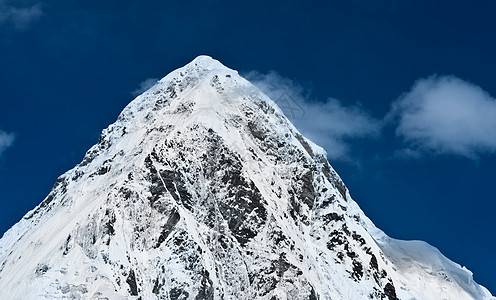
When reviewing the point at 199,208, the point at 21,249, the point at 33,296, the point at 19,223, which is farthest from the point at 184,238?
the point at 19,223

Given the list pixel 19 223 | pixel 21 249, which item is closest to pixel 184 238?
pixel 21 249

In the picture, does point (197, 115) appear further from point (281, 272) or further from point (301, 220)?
point (281, 272)

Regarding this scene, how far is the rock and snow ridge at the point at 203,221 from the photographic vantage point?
132500 millimetres

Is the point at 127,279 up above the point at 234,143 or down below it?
below

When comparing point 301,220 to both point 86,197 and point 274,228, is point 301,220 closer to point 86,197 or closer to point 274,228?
point 274,228

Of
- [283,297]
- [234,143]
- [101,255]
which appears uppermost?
[234,143]

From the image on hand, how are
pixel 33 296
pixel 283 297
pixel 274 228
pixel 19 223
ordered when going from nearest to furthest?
pixel 33 296
pixel 283 297
pixel 274 228
pixel 19 223

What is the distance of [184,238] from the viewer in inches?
5389

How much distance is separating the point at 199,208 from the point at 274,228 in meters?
15.3

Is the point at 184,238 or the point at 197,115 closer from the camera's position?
the point at 184,238

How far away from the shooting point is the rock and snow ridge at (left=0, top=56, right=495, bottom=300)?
132500mm

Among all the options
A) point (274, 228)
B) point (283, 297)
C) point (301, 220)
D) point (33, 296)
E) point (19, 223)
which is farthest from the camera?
point (19, 223)

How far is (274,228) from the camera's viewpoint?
14638 centimetres

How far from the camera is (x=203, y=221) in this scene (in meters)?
146
